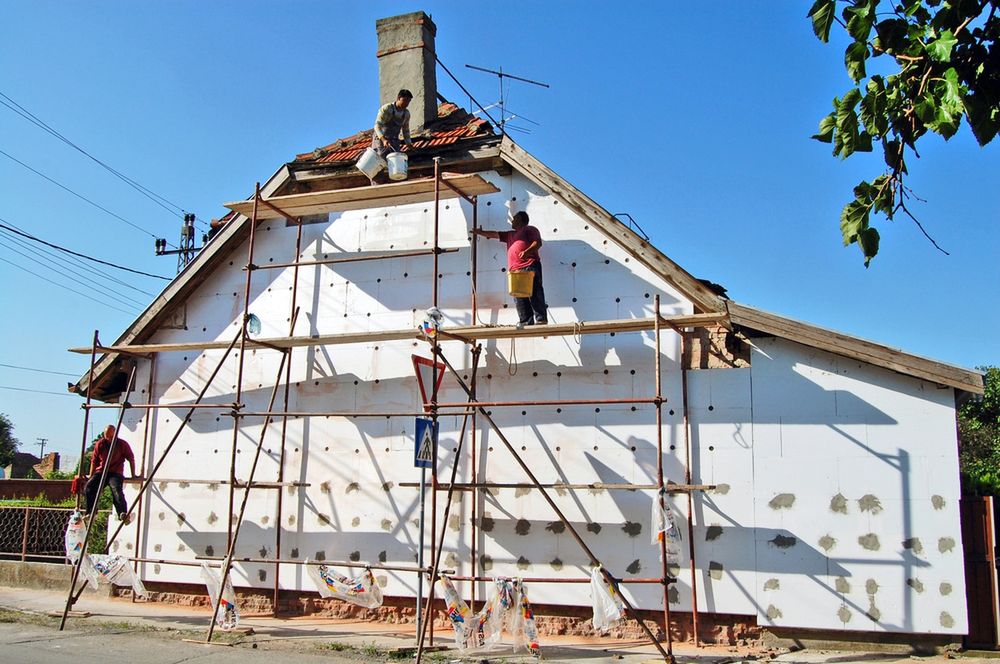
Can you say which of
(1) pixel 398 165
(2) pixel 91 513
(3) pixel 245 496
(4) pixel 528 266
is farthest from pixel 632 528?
(2) pixel 91 513

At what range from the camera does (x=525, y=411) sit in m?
10.8

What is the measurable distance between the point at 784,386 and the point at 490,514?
3.74 m

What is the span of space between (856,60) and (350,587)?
807 cm

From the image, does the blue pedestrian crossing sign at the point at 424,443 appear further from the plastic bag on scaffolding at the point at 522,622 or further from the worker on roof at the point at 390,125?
the worker on roof at the point at 390,125

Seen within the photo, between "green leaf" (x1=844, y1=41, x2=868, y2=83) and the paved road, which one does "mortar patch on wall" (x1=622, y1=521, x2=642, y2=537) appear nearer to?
the paved road

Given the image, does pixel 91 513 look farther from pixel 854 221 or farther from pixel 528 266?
pixel 854 221

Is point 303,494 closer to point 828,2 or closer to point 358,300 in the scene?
point 358,300

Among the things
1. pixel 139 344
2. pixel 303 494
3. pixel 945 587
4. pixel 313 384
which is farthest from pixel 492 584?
pixel 139 344

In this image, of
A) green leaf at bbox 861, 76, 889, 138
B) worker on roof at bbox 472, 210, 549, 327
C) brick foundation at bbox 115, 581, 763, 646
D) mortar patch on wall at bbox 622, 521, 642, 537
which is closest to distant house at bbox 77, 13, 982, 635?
mortar patch on wall at bbox 622, 521, 642, 537

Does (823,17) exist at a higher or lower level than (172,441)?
higher

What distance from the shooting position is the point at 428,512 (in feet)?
36.1

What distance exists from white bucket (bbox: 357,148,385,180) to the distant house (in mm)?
427

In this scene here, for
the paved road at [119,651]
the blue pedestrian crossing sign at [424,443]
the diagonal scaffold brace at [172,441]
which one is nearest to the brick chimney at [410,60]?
the diagonal scaffold brace at [172,441]

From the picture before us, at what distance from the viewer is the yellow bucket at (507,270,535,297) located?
10.2 m
